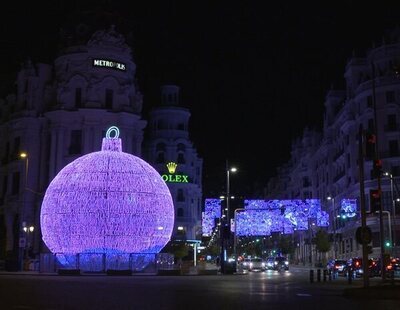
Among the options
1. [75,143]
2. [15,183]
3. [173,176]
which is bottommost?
[15,183]

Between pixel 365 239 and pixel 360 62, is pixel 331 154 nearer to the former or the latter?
pixel 360 62

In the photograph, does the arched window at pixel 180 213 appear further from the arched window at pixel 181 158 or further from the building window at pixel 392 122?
the building window at pixel 392 122

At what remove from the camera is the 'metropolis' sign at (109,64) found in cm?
7536

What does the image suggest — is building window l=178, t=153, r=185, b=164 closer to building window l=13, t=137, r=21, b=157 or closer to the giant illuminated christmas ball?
building window l=13, t=137, r=21, b=157

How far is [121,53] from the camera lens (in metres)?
76.9

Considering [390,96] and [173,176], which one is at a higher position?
[390,96]

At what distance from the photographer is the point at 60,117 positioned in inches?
2948

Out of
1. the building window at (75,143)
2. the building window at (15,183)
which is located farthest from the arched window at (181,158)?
the building window at (15,183)

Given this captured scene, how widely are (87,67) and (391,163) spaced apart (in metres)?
38.3

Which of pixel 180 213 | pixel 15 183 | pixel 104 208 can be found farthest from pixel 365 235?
pixel 180 213

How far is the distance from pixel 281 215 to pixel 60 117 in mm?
29635

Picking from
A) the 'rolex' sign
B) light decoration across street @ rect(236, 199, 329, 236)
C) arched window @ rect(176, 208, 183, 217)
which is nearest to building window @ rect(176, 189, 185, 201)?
arched window @ rect(176, 208, 183, 217)

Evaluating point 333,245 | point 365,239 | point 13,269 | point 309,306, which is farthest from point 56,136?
point 309,306

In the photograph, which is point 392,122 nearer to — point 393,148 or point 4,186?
point 393,148
